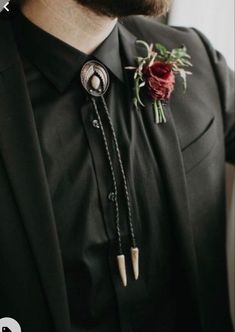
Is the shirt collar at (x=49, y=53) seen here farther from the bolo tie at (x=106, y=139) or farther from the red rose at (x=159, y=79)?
the red rose at (x=159, y=79)

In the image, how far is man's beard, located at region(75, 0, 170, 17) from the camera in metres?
0.84

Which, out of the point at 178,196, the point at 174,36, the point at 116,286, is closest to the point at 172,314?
the point at 116,286

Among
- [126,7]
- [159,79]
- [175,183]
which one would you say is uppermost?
[126,7]

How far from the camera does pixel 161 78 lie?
3.14ft

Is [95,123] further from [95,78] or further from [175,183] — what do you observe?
[175,183]

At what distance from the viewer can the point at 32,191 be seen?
31.0 inches

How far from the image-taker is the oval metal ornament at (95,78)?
0.90 m

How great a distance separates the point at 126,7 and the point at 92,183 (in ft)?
1.28

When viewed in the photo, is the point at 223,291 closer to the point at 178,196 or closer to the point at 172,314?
the point at 172,314

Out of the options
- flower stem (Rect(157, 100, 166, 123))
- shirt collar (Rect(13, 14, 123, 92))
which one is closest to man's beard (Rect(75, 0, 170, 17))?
shirt collar (Rect(13, 14, 123, 92))

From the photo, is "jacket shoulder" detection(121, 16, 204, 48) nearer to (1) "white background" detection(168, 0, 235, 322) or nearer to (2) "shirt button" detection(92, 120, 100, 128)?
(1) "white background" detection(168, 0, 235, 322)

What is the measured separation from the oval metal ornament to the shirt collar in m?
0.02

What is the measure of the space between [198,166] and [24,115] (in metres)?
0.46

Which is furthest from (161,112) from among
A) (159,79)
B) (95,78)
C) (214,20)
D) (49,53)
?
(214,20)
